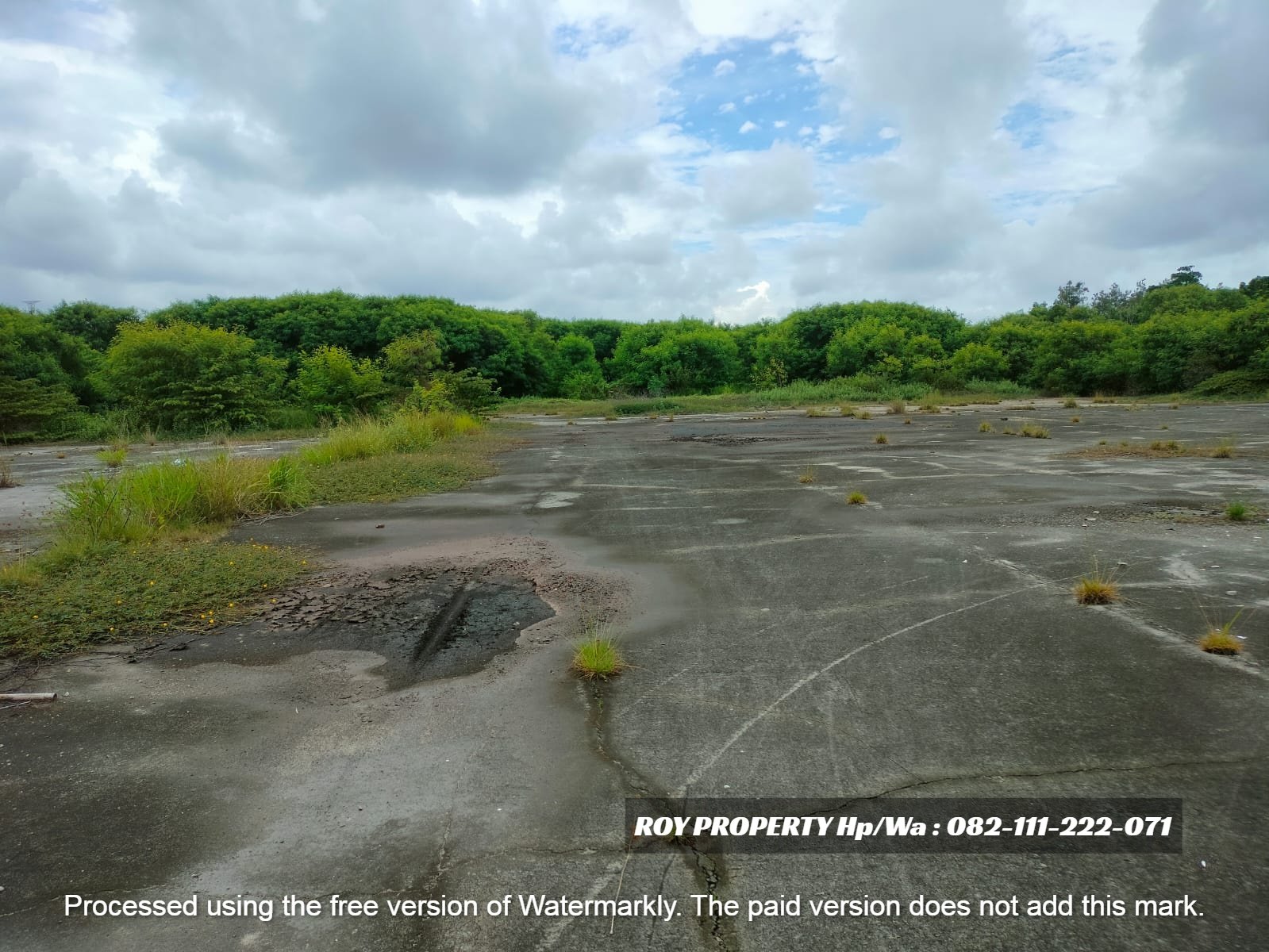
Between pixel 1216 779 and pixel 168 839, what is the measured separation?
448 centimetres

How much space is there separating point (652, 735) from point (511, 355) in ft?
203

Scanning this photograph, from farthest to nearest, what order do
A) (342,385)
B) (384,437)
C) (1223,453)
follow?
(342,385) < (384,437) < (1223,453)

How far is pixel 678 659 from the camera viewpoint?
4980mm

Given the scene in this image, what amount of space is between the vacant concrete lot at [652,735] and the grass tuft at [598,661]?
0.12m

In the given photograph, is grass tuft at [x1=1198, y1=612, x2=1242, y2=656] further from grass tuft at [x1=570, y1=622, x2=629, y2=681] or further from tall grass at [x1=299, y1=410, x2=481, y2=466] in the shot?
tall grass at [x1=299, y1=410, x2=481, y2=466]

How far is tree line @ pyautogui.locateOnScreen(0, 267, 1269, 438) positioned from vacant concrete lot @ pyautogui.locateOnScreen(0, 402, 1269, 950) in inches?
891

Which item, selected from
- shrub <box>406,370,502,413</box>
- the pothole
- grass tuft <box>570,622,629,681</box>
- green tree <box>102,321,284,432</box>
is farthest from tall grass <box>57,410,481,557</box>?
green tree <box>102,321,284,432</box>

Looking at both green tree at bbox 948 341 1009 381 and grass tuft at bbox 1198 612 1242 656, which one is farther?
green tree at bbox 948 341 1009 381

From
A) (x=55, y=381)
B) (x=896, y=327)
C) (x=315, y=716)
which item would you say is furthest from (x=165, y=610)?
(x=896, y=327)

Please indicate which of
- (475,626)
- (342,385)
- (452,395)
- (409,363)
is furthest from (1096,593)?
(409,363)

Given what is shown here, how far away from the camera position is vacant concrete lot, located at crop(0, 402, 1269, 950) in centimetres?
267

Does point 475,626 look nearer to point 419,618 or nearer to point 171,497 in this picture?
point 419,618

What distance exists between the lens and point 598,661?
4.70m

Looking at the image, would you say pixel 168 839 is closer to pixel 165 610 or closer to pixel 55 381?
pixel 165 610
